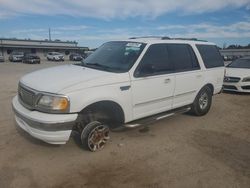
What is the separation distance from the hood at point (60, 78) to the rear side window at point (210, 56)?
312 cm

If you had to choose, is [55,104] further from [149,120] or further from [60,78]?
[149,120]

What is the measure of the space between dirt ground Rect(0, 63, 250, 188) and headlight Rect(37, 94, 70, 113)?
916mm

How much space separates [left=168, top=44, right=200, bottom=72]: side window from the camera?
562cm

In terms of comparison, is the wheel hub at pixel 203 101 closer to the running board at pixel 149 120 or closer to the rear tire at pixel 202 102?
the rear tire at pixel 202 102

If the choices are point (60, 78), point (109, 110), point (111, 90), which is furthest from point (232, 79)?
A: point (60, 78)

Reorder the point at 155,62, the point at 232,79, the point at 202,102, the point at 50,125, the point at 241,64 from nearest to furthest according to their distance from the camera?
the point at 50,125 < the point at 155,62 < the point at 202,102 < the point at 232,79 < the point at 241,64

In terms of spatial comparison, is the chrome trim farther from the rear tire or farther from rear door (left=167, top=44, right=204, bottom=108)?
the rear tire

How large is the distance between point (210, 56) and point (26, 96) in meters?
4.78

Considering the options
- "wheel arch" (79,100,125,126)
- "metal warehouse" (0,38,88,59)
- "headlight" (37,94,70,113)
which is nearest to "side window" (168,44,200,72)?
"wheel arch" (79,100,125,126)

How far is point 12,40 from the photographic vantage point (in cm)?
5509

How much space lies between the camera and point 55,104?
3816 mm

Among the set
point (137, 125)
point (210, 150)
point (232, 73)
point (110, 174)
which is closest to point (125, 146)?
point (137, 125)

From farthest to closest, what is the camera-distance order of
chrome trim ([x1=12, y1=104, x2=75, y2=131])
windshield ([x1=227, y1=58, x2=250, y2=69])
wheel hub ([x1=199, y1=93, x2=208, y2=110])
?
windshield ([x1=227, y1=58, x2=250, y2=69])
wheel hub ([x1=199, y1=93, x2=208, y2=110])
chrome trim ([x1=12, y1=104, x2=75, y2=131])

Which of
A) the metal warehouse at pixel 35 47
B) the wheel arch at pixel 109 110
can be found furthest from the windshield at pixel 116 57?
the metal warehouse at pixel 35 47
